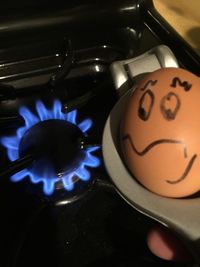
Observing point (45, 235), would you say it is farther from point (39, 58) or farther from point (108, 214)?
point (39, 58)

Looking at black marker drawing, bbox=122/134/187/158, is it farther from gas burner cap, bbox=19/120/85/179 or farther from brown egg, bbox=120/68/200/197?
gas burner cap, bbox=19/120/85/179

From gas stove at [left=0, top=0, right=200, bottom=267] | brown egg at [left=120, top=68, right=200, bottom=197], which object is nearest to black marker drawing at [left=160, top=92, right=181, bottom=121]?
brown egg at [left=120, top=68, right=200, bottom=197]

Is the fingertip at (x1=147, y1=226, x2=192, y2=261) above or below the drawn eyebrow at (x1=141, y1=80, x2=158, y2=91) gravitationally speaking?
below

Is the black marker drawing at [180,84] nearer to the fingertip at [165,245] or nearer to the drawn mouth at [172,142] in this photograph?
the drawn mouth at [172,142]

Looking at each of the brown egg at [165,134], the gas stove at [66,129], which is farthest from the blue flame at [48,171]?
the brown egg at [165,134]

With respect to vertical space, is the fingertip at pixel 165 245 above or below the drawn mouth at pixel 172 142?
below
